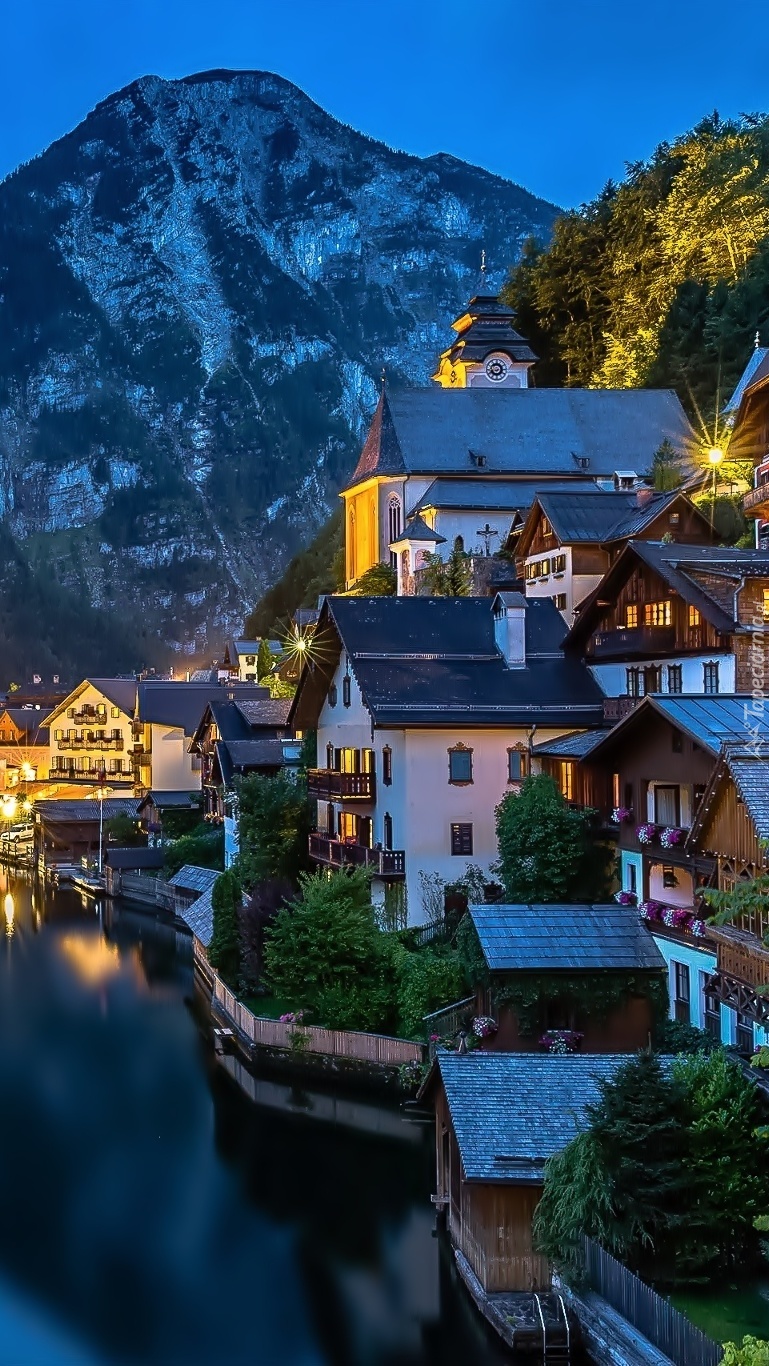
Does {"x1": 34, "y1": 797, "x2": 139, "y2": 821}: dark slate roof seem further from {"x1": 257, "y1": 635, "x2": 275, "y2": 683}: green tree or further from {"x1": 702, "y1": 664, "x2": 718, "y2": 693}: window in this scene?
{"x1": 702, "y1": 664, "x2": 718, "y2": 693}: window

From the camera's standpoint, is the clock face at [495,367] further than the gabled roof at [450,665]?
Yes

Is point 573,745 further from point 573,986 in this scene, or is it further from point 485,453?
point 485,453

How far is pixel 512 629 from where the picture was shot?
1925 inches

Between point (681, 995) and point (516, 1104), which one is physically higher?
point (681, 995)

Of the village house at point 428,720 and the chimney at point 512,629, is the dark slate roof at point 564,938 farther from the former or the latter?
the chimney at point 512,629

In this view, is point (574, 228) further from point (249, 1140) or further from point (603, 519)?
point (249, 1140)

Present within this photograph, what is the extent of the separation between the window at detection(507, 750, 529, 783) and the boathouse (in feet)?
61.0

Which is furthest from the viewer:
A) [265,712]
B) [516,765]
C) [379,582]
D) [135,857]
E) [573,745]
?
[135,857]

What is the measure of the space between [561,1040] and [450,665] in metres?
16.4

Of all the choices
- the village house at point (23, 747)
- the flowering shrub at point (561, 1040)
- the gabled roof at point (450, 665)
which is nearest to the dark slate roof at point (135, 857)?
the gabled roof at point (450, 665)

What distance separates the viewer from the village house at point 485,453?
80875mm

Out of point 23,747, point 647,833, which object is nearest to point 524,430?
point 647,833

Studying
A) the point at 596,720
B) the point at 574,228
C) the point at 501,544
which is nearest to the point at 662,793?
the point at 596,720

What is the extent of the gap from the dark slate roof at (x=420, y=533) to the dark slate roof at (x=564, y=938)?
142 feet
